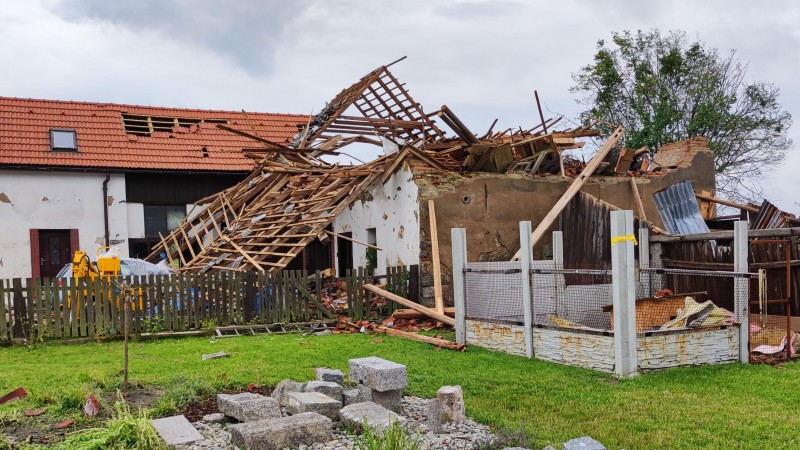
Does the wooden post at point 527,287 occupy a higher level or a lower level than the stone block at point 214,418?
higher

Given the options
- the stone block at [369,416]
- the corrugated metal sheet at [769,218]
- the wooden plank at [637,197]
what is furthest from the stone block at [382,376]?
the corrugated metal sheet at [769,218]

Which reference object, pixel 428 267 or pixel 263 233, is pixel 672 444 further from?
pixel 263 233

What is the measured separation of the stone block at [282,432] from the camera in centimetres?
573

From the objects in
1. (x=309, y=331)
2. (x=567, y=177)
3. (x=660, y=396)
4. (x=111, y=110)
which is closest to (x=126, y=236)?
(x=111, y=110)

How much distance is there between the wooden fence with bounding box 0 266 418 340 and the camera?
12.4 meters

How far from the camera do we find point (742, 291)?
352 inches

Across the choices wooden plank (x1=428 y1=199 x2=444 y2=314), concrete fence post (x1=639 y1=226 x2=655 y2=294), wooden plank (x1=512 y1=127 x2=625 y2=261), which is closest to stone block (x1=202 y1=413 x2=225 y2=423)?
wooden plank (x1=428 y1=199 x2=444 y2=314)

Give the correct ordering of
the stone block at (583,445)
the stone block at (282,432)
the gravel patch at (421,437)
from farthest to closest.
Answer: the gravel patch at (421,437), the stone block at (282,432), the stone block at (583,445)

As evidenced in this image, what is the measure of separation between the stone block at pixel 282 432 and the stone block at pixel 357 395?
880 mm

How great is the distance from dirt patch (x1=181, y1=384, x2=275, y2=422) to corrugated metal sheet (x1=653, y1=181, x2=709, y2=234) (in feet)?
36.2

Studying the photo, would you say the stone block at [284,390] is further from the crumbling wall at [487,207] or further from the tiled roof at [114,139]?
the tiled roof at [114,139]

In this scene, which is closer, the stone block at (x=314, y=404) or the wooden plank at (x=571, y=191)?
the stone block at (x=314, y=404)

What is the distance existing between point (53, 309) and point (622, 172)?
13392mm

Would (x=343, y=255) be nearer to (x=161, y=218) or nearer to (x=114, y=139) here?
(x=161, y=218)
